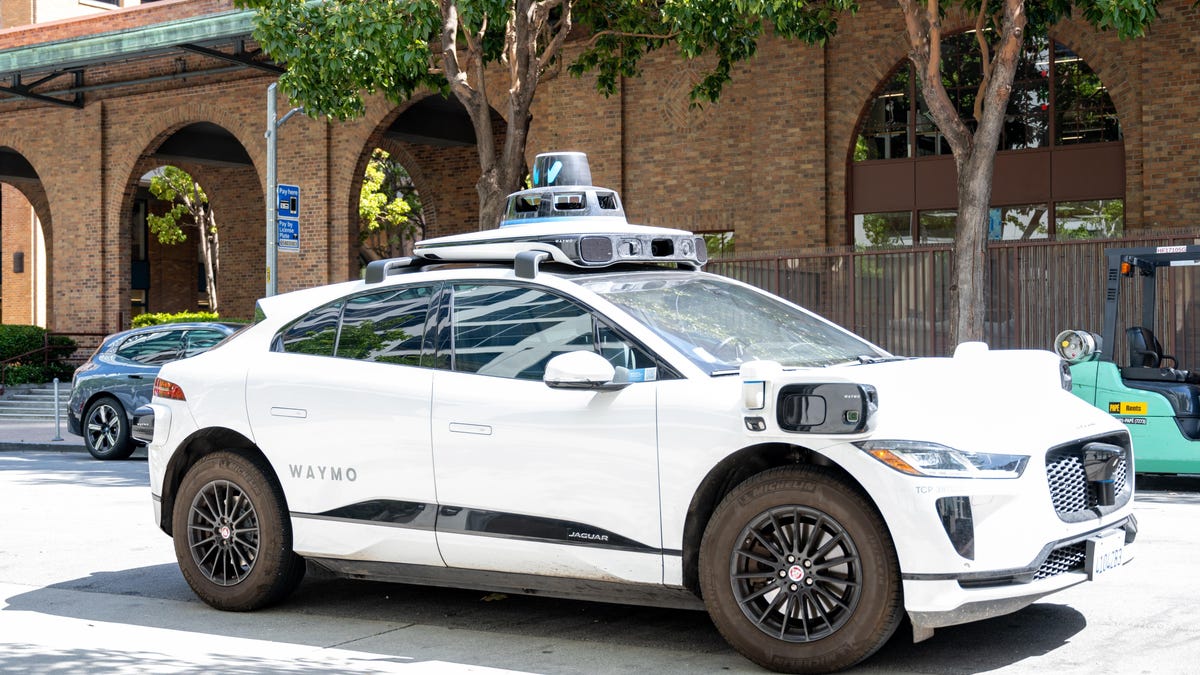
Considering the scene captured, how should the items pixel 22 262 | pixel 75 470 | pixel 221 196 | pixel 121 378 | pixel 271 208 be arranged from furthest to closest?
pixel 22 262 → pixel 221 196 → pixel 271 208 → pixel 121 378 → pixel 75 470

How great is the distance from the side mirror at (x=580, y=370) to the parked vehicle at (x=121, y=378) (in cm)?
1265

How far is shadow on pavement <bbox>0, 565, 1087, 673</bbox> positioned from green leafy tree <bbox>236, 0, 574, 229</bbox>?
1013cm

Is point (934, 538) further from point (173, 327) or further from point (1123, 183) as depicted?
point (1123, 183)

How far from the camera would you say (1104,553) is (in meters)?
5.51

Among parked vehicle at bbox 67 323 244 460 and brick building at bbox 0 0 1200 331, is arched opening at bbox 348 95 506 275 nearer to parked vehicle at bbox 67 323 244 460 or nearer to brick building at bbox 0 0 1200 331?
brick building at bbox 0 0 1200 331

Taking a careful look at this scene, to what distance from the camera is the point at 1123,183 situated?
65.4 feet

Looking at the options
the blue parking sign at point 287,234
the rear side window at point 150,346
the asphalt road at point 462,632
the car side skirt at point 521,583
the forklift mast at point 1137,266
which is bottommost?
the asphalt road at point 462,632

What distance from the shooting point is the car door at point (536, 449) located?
5.71 meters

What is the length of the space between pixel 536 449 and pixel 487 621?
1.21 meters

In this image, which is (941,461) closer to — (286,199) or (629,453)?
(629,453)

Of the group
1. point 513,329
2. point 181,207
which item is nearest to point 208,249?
point 181,207

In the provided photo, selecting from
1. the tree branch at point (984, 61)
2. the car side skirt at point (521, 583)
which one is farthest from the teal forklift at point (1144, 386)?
the car side skirt at point (521, 583)

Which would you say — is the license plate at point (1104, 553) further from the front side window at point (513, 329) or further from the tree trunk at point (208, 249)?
the tree trunk at point (208, 249)

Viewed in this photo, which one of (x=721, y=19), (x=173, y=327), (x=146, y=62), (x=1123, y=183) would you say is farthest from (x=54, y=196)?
(x=1123, y=183)
